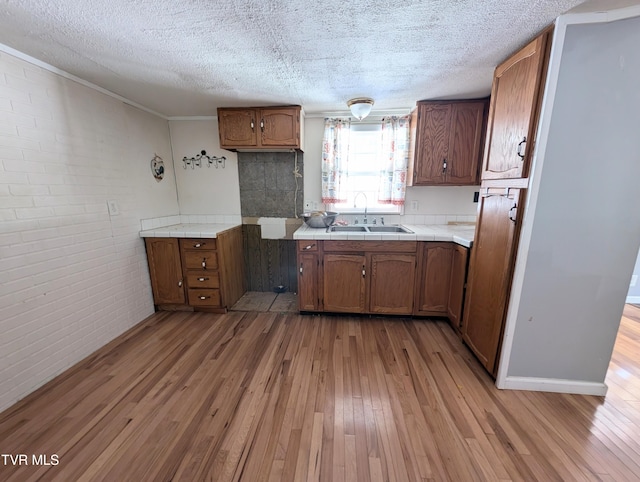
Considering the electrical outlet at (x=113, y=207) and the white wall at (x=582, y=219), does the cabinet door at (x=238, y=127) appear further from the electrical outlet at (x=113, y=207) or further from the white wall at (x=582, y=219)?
the white wall at (x=582, y=219)

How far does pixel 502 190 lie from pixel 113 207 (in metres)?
3.13

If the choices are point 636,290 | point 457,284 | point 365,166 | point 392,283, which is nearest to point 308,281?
point 392,283

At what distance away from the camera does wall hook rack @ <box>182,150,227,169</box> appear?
3135 millimetres

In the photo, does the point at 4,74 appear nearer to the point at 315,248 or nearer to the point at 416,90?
the point at 315,248

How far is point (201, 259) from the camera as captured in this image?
8.73 feet

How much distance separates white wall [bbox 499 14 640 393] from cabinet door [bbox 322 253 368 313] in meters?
1.24

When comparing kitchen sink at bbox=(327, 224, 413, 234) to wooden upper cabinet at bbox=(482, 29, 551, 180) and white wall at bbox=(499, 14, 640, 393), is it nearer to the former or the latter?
wooden upper cabinet at bbox=(482, 29, 551, 180)

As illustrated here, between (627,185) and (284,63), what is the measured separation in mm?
2179

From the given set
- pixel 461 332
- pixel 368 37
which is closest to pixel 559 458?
pixel 461 332

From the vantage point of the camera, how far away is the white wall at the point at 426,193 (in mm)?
2979

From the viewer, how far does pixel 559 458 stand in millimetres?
1270

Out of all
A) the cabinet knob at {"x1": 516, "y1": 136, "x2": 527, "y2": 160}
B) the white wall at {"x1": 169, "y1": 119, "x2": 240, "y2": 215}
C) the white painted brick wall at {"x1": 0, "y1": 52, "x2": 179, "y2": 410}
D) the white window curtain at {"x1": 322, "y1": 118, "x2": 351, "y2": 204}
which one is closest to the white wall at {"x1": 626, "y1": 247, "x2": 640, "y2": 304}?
the cabinet knob at {"x1": 516, "y1": 136, "x2": 527, "y2": 160}

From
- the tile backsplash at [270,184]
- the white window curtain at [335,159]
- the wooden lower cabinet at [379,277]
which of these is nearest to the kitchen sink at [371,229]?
the white window curtain at [335,159]

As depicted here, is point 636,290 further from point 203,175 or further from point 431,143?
point 203,175
